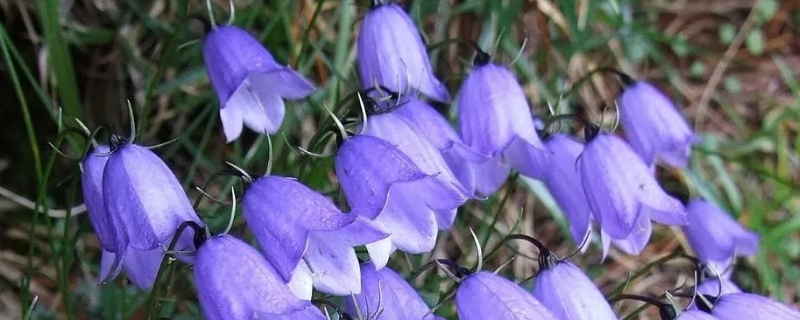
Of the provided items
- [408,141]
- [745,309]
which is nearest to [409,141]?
[408,141]

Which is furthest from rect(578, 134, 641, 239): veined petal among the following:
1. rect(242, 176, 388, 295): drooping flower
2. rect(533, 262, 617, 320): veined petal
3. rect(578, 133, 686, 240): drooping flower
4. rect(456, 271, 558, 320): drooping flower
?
rect(242, 176, 388, 295): drooping flower

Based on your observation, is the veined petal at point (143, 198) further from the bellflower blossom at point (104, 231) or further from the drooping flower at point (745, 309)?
the drooping flower at point (745, 309)

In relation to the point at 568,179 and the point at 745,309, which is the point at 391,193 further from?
the point at 745,309

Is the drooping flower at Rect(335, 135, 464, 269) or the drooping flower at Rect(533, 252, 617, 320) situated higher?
the drooping flower at Rect(335, 135, 464, 269)

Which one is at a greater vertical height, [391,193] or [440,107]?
[391,193]

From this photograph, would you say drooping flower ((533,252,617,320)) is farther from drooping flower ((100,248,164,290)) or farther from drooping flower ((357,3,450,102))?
drooping flower ((100,248,164,290))

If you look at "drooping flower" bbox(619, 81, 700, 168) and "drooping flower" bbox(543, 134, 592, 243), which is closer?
"drooping flower" bbox(543, 134, 592, 243)

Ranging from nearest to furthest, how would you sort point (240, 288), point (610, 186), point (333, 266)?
point (240, 288) → point (333, 266) → point (610, 186)
